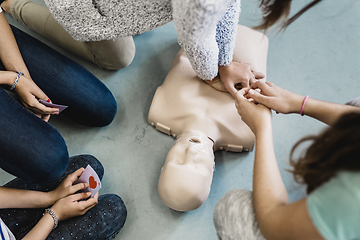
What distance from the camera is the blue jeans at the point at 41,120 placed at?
31.6 inches

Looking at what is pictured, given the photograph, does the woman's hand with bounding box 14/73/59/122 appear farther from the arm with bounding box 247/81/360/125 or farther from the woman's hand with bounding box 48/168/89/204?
the arm with bounding box 247/81/360/125

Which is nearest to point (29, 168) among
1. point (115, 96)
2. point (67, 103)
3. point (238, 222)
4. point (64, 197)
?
point (64, 197)

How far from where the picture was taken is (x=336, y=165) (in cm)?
42

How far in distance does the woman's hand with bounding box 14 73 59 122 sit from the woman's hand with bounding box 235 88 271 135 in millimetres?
610

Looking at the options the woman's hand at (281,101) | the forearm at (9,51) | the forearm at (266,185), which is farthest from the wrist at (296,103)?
the forearm at (9,51)

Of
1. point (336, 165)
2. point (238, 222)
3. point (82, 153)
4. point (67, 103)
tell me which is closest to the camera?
point (336, 165)

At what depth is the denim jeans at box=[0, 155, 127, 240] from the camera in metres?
0.79

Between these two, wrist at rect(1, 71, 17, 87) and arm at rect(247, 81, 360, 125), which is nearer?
arm at rect(247, 81, 360, 125)

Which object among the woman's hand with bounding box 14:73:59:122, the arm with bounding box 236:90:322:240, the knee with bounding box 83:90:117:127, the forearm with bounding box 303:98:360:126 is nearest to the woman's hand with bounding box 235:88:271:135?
the arm with bounding box 236:90:322:240

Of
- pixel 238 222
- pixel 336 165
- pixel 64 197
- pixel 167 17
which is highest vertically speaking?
pixel 167 17

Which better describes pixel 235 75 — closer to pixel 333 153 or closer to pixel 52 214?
pixel 333 153

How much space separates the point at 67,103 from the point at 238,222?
28.1 inches

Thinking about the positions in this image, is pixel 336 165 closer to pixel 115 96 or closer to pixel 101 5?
pixel 101 5

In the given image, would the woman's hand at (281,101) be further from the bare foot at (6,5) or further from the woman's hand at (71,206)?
the bare foot at (6,5)
